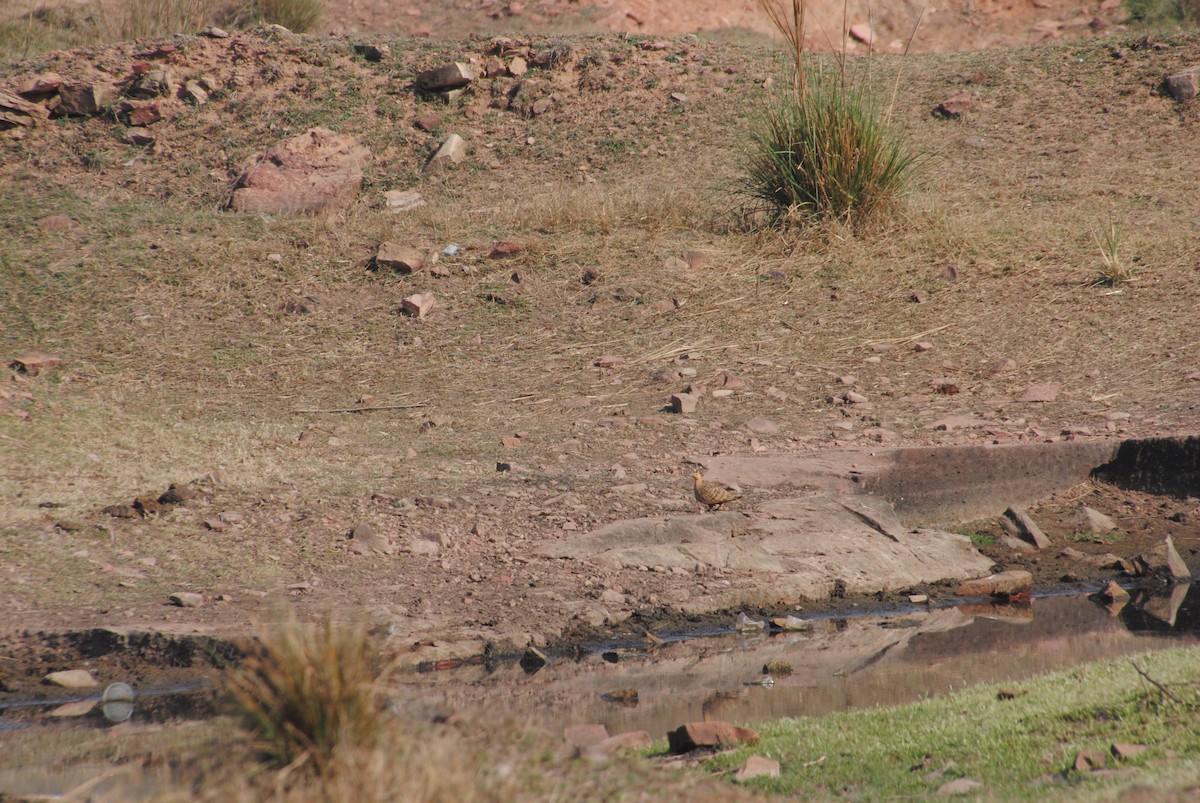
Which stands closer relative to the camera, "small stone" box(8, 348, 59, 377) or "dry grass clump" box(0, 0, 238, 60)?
"small stone" box(8, 348, 59, 377)

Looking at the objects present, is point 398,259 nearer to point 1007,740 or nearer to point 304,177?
point 304,177

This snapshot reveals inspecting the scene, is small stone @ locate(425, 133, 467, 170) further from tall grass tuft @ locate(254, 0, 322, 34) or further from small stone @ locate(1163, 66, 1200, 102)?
small stone @ locate(1163, 66, 1200, 102)

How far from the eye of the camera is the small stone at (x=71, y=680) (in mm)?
4098

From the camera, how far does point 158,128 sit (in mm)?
12750

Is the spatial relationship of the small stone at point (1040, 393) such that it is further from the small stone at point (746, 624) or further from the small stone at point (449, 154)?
the small stone at point (449, 154)

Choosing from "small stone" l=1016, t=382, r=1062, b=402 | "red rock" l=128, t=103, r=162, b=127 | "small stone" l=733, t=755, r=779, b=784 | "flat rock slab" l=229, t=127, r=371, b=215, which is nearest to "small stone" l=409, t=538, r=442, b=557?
"small stone" l=733, t=755, r=779, b=784

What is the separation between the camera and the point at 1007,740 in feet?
10.8

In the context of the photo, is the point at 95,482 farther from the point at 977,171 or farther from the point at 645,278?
the point at 977,171

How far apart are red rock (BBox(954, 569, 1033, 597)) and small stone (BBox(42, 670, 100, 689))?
3.83m

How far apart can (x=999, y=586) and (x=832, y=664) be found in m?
1.26

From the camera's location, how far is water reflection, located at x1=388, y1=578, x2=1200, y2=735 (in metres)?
4.00

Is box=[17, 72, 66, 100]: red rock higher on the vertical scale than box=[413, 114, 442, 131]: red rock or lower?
higher

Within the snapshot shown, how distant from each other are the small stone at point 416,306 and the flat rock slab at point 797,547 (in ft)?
12.2

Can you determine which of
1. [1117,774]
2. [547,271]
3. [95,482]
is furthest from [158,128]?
[1117,774]
